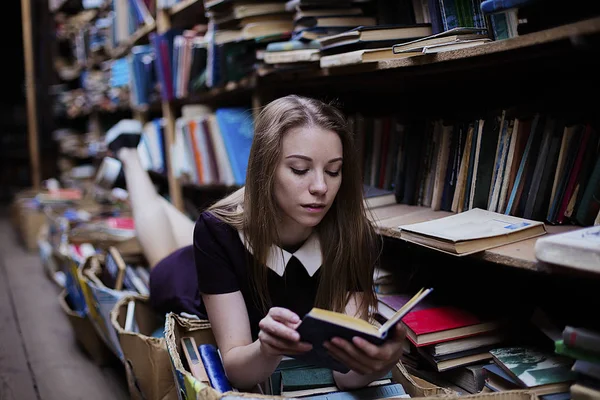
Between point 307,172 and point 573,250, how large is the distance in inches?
18.8

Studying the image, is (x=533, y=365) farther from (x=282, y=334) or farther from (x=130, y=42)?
(x=130, y=42)

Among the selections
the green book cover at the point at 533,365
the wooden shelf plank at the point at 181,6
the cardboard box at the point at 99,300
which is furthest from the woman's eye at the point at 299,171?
the wooden shelf plank at the point at 181,6

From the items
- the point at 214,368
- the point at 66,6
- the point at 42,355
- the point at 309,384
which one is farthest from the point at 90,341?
the point at 66,6

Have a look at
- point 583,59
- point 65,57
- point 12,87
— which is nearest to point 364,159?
point 583,59

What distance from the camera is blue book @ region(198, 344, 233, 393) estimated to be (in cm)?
112

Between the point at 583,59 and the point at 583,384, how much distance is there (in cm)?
66

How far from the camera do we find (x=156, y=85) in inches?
118

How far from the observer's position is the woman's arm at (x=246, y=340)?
92 centimetres

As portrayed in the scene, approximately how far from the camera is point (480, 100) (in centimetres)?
166

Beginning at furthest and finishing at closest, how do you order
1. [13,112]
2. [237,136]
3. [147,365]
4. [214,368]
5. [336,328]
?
[13,112], [237,136], [147,365], [214,368], [336,328]

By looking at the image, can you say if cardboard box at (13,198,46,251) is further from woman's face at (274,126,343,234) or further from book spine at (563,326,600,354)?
book spine at (563,326,600,354)

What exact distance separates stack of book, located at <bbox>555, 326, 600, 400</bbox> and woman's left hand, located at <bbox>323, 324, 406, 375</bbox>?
27 cm

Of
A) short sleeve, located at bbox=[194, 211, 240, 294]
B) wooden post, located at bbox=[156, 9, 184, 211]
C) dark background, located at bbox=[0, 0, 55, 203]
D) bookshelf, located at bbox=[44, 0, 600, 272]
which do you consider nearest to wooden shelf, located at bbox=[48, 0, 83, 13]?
dark background, located at bbox=[0, 0, 55, 203]

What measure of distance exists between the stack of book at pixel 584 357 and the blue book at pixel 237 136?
1325 mm
